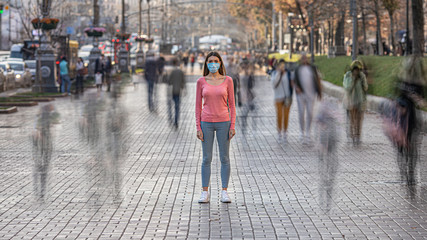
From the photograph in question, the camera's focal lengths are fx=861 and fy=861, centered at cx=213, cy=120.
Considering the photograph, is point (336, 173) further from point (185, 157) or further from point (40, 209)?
point (40, 209)

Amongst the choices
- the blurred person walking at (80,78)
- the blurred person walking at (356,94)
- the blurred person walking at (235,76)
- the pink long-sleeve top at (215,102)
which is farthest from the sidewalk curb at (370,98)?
the blurred person walking at (80,78)

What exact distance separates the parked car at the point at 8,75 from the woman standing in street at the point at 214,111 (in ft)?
97.4

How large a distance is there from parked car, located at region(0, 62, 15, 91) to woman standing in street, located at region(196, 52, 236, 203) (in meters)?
29.7

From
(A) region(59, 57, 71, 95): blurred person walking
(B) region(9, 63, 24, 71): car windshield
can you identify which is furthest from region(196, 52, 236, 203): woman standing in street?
(B) region(9, 63, 24, 71): car windshield

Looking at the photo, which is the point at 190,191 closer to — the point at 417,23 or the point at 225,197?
the point at 225,197

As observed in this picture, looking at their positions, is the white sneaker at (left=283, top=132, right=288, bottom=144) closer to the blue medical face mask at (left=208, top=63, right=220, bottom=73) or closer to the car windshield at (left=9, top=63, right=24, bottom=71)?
the blue medical face mask at (left=208, top=63, right=220, bottom=73)

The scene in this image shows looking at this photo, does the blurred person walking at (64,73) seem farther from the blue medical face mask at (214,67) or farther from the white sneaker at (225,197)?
the blue medical face mask at (214,67)

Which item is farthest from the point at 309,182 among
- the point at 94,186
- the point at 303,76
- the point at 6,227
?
the point at 303,76

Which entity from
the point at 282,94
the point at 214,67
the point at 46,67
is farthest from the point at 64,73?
the point at 214,67

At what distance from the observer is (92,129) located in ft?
65.1

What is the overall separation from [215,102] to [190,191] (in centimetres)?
153

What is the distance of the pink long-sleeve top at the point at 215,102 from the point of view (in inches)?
382

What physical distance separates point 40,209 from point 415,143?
507 centimetres

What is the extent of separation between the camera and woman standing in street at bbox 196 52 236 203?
383 inches
